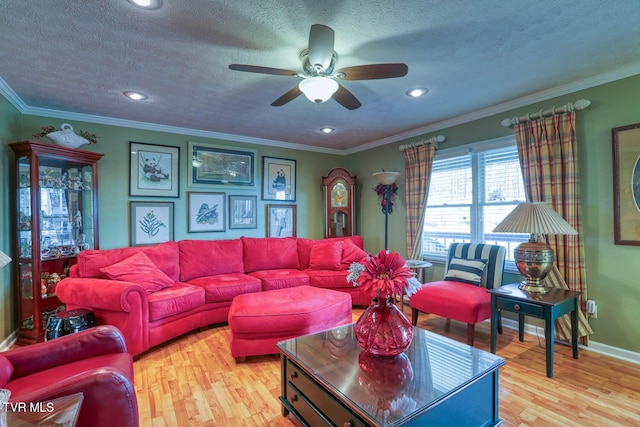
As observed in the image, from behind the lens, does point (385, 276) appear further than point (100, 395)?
Yes

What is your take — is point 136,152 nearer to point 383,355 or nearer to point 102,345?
point 102,345

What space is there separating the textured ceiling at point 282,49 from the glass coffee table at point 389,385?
2.00 meters

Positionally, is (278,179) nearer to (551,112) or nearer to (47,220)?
(47,220)

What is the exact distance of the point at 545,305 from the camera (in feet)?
7.25

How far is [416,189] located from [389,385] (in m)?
3.09

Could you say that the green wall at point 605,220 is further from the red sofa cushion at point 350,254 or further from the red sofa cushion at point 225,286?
the red sofa cushion at point 225,286

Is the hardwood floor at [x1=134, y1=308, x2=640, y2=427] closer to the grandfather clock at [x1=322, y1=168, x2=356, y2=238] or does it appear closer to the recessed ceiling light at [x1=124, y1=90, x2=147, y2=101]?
the recessed ceiling light at [x1=124, y1=90, x2=147, y2=101]

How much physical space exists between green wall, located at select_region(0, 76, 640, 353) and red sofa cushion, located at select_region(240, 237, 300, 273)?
1.43 feet

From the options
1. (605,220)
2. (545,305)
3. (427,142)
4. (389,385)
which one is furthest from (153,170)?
(605,220)

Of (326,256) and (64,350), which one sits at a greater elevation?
(326,256)

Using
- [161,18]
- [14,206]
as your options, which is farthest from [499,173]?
[14,206]

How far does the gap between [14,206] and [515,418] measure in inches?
179

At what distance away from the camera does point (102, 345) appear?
165 cm

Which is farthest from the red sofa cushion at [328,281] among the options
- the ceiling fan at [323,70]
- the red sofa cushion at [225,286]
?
the ceiling fan at [323,70]
